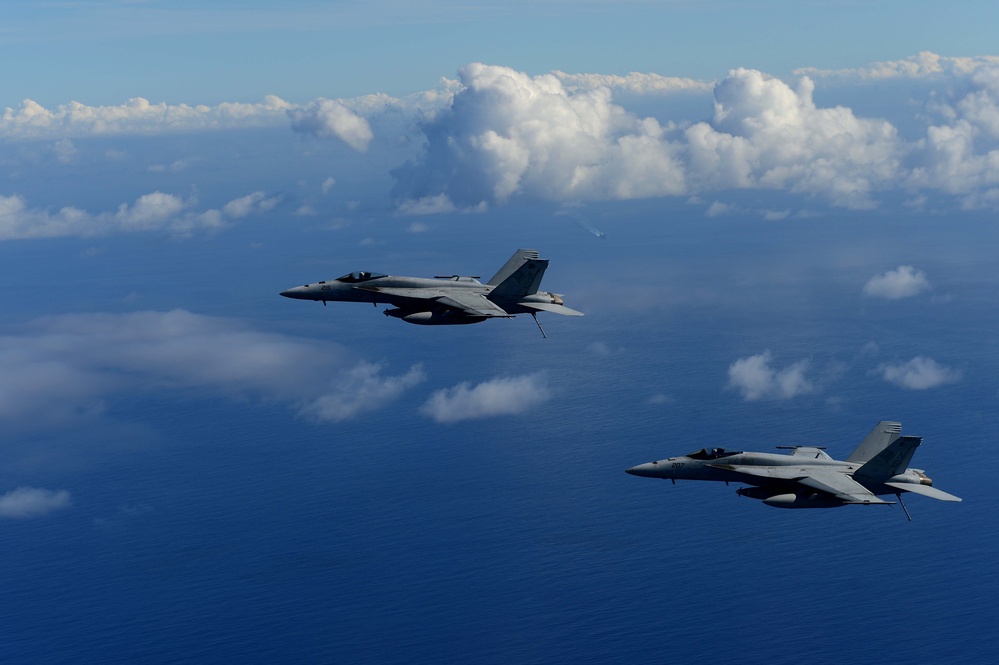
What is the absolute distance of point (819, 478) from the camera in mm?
99500

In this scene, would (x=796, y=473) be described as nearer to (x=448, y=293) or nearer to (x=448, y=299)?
(x=448, y=299)

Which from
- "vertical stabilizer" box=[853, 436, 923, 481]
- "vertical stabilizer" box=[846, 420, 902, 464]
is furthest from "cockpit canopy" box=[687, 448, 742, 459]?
"vertical stabilizer" box=[846, 420, 902, 464]

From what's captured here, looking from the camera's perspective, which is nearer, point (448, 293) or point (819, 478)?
point (819, 478)

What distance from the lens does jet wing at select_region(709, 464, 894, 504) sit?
96.5 meters

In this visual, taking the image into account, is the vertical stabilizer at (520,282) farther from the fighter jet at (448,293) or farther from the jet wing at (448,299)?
the jet wing at (448,299)

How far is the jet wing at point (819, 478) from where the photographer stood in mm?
96500

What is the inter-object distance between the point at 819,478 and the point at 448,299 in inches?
1758

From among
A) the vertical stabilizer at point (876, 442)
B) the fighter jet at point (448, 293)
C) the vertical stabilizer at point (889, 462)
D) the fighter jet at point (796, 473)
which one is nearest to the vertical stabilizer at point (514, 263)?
the fighter jet at point (448, 293)

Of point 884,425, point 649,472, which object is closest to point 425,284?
point 649,472

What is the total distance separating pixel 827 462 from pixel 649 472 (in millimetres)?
21281

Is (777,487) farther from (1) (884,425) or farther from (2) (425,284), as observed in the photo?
(2) (425,284)

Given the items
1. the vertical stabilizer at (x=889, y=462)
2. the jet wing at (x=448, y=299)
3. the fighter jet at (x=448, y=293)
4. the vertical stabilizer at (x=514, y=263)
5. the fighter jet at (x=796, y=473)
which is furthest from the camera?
the vertical stabilizer at (x=514, y=263)

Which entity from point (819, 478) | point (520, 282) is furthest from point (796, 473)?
point (520, 282)

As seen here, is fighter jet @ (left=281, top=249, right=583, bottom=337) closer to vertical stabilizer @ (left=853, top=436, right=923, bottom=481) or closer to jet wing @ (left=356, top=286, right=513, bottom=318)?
jet wing @ (left=356, top=286, right=513, bottom=318)
